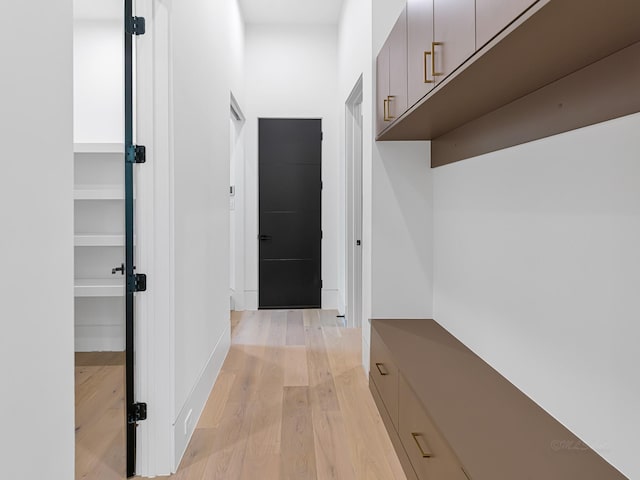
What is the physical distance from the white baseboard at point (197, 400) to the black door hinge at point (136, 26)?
5.80 ft

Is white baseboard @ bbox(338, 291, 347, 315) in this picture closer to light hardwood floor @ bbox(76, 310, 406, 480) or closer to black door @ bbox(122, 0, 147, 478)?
light hardwood floor @ bbox(76, 310, 406, 480)

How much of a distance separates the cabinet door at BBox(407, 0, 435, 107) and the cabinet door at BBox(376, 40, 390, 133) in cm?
47

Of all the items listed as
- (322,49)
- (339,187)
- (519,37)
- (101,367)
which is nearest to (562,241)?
(519,37)

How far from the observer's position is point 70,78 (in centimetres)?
109

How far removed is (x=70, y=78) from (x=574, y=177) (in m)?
1.50

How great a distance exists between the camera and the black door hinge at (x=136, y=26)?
1.88 m

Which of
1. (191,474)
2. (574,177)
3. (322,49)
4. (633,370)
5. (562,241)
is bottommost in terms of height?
(191,474)

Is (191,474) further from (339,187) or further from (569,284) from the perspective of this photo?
(339,187)

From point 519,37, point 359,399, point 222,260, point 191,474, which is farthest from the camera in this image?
point 222,260

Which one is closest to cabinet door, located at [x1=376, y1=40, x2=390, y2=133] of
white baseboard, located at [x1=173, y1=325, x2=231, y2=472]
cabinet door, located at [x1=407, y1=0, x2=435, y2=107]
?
cabinet door, located at [x1=407, y1=0, x2=435, y2=107]

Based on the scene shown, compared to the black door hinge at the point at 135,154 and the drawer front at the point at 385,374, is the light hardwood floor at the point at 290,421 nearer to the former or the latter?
the drawer front at the point at 385,374

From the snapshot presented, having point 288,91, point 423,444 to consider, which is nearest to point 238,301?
point 288,91

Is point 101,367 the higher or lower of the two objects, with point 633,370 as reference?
lower

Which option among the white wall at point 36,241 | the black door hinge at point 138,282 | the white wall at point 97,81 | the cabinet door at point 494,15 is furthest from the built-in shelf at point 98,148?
the cabinet door at point 494,15
